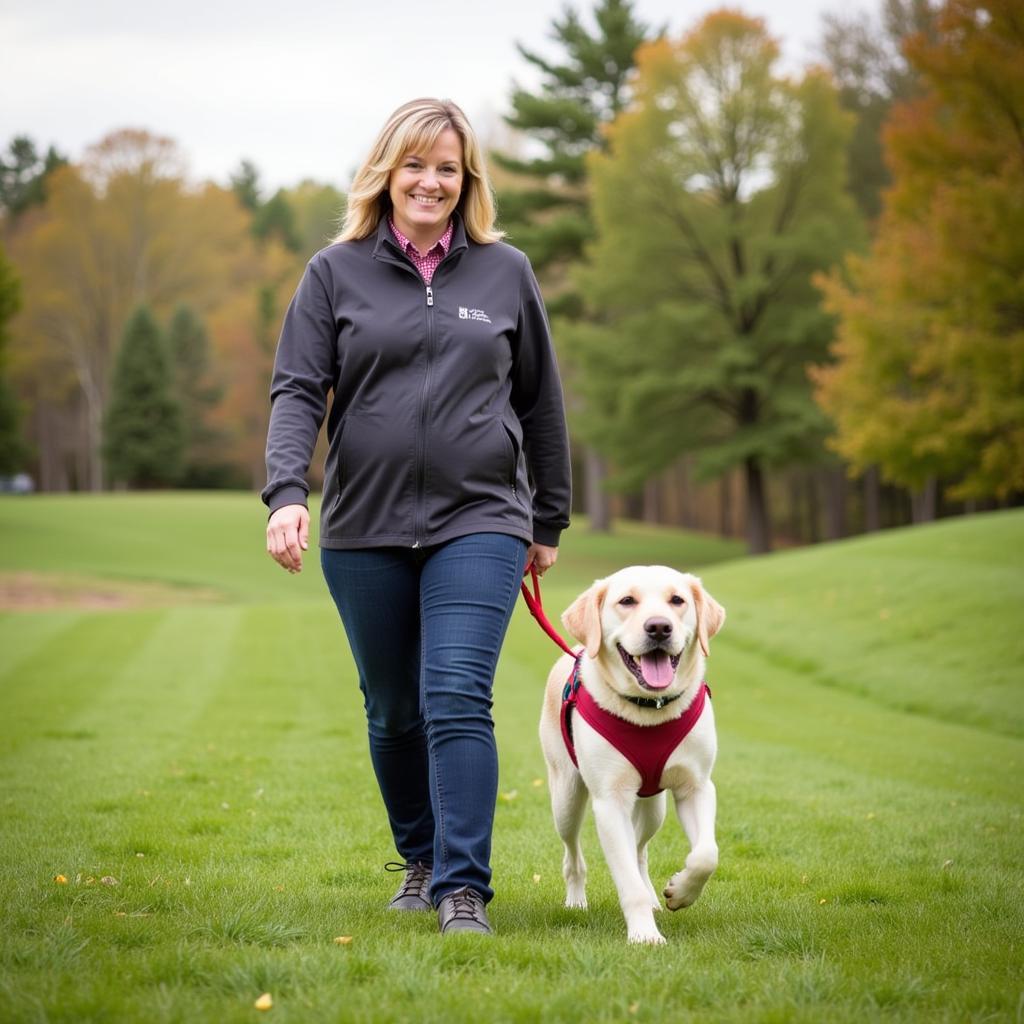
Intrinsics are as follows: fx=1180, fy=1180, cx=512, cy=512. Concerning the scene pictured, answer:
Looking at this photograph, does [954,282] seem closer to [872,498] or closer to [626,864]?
[872,498]

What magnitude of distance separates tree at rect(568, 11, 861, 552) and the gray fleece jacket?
2579 centimetres

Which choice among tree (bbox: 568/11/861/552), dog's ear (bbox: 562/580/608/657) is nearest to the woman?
dog's ear (bbox: 562/580/608/657)

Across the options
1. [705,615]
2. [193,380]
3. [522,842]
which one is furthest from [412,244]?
[193,380]

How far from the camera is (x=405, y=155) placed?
4.10 m

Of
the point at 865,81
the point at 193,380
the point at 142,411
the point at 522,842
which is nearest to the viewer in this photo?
the point at 522,842

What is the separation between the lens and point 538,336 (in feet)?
14.3

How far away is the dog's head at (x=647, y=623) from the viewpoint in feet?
12.8

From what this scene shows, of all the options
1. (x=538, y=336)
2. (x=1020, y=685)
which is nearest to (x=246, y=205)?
(x=1020, y=685)

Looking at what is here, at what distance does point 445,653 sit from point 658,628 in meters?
0.71

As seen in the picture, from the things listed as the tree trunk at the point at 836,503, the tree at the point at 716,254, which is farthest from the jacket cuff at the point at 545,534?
the tree trunk at the point at 836,503

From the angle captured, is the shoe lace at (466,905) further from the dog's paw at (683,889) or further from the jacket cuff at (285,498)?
the jacket cuff at (285,498)

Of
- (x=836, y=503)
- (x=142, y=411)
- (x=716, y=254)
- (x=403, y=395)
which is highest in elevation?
(x=716, y=254)

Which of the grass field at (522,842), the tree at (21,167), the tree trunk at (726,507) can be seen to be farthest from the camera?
the tree at (21,167)

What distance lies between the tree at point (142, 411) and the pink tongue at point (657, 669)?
48.2 meters
